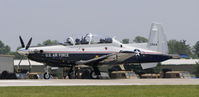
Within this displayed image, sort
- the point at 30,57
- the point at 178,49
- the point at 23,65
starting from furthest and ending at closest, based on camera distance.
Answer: the point at 178,49 → the point at 23,65 → the point at 30,57

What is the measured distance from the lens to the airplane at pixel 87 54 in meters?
34.9

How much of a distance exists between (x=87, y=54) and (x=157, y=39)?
6895 millimetres

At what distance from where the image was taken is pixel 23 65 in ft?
335

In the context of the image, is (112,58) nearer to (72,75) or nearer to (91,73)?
(91,73)

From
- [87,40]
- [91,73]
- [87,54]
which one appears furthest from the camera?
[91,73]

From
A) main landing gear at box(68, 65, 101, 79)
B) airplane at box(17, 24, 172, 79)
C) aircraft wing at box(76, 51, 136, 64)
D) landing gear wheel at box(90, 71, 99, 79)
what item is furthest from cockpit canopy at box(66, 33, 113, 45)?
landing gear wheel at box(90, 71, 99, 79)

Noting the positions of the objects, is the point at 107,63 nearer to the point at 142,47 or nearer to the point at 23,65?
the point at 142,47

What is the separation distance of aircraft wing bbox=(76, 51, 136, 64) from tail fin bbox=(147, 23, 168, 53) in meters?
2.97

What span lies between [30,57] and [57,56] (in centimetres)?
219

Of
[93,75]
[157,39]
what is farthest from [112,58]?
[157,39]

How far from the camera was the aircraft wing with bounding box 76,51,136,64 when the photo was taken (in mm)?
34906

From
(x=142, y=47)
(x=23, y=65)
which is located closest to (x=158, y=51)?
(x=142, y=47)

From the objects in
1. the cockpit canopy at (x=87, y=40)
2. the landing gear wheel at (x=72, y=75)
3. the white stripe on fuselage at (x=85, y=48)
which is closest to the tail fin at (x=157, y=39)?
the white stripe on fuselage at (x=85, y=48)

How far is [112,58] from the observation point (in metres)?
35.4
